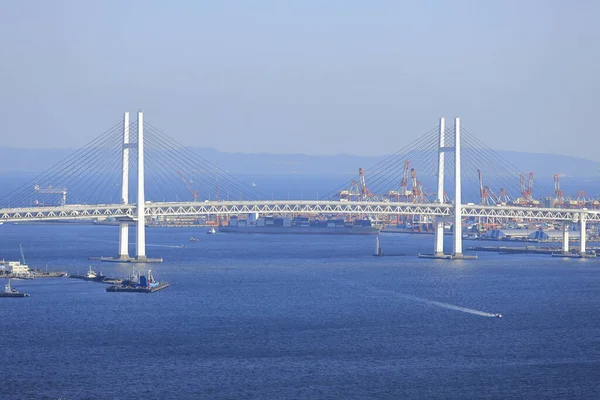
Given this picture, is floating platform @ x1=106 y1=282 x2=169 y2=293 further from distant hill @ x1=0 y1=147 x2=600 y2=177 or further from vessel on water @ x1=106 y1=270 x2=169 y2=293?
distant hill @ x1=0 y1=147 x2=600 y2=177

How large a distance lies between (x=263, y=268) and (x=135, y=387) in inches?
784

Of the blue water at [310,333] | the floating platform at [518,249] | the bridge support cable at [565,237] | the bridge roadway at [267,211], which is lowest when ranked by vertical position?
the blue water at [310,333]

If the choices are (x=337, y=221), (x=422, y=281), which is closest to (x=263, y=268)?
(x=422, y=281)

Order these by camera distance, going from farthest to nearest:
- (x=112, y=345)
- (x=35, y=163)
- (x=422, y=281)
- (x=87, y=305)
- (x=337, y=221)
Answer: (x=35, y=163) < (x=337, y=221) < (x=422, y=281) < (x=87, y=305) < (x=112, y=345)

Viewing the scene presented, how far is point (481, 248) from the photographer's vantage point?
5259 centimetres

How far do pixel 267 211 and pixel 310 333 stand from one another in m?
18.5

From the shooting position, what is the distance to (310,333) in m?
27.9

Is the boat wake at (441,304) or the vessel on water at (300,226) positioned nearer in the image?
the boat wake at (441,304)

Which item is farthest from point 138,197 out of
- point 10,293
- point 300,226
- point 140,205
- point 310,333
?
point 300,226

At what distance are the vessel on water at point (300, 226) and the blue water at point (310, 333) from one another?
21875 millimetres

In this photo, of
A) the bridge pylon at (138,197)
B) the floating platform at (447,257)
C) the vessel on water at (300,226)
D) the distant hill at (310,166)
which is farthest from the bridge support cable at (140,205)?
the distant hill at (310,166)

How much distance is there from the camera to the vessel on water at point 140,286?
1373 inches

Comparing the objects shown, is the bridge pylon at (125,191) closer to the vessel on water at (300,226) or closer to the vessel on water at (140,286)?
the vessel on water at (140,286)

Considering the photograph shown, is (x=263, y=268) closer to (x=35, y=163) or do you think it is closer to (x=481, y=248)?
(x=481, y=248)
